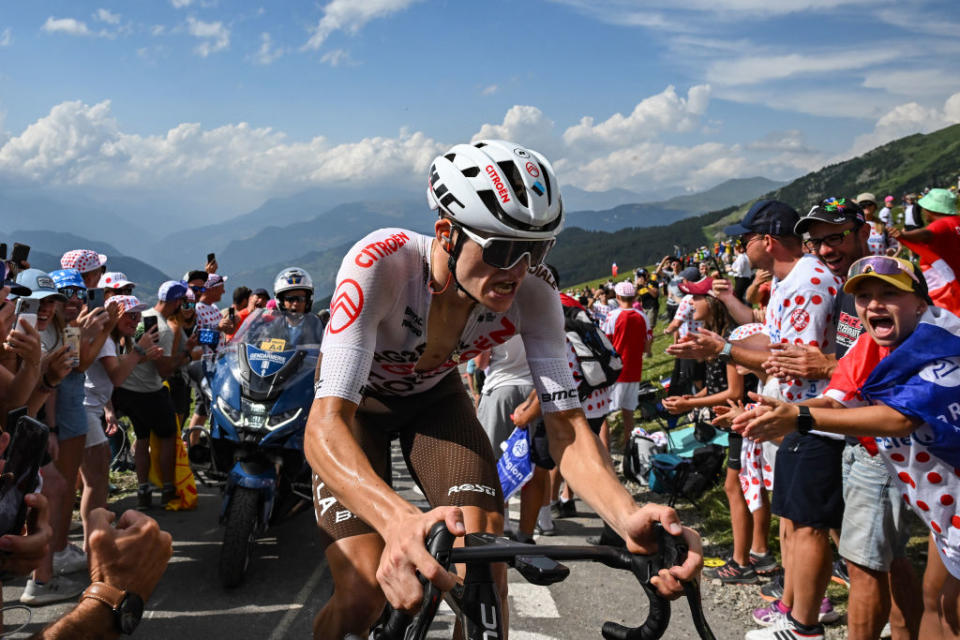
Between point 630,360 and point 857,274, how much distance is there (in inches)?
242

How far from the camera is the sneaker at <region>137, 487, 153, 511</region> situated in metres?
7.45

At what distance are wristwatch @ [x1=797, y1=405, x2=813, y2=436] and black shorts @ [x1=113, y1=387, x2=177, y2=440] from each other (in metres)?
6.36

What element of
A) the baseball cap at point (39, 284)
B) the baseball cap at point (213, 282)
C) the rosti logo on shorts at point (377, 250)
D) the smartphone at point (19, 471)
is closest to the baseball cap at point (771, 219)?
the rosti logo on shorts at point (377, 250)

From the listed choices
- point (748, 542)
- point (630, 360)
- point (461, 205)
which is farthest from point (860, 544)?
point (630, 360)

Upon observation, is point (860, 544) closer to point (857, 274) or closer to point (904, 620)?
point (904, 620)

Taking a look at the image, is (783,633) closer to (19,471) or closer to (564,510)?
(564,510)

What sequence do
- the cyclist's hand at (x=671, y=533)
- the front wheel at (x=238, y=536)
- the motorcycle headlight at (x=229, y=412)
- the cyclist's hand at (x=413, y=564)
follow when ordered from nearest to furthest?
the cyclist's hand at (x=413, y=564) → the cyclist's hand at (x=671, y=533) → the front wheel at (x=238, y=536) → the motorcycle headlight at (x=229, y=412)

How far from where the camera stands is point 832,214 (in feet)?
15.3

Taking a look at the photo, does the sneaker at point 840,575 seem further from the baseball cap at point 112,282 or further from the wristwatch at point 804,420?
the baseball cap at point 112,282

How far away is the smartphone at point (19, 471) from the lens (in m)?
3.04

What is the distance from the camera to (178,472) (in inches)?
299

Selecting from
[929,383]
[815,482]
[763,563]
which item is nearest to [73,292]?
[815,482]

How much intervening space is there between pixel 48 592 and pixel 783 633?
16.0 feet

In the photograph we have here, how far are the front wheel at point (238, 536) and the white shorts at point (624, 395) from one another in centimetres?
550
